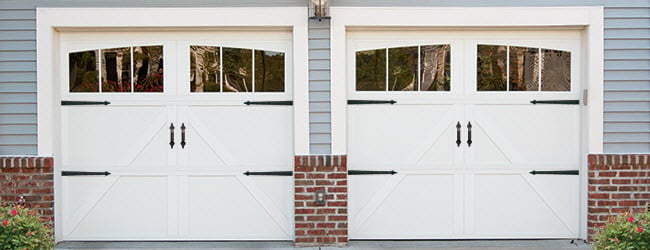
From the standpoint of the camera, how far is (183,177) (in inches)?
240

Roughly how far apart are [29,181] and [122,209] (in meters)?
0.84

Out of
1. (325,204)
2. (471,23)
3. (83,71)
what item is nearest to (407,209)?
(325,204)

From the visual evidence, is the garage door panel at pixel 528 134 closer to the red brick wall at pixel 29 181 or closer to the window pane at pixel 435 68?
the window pane at pixel 435 68

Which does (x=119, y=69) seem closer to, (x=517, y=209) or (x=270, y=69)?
(x=270, y=69)

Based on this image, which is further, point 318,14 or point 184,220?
point 184,220

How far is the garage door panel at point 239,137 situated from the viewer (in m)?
6.06

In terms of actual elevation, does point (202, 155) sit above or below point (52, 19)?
below

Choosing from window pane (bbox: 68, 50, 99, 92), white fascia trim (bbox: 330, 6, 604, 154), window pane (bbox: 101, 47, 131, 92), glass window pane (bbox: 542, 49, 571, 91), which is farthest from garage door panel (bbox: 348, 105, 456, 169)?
window pane (bbox: 68, 50, 99, 92)

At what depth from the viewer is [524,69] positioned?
609 cm

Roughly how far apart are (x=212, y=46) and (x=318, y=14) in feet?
3.45

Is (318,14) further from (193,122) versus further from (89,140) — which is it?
(89,140)

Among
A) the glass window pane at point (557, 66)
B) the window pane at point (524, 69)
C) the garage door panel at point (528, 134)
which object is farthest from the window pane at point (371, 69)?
the glass window pane at point (557, 66)

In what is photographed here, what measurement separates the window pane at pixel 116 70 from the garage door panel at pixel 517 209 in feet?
11.1

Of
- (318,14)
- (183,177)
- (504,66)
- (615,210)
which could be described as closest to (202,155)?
(183,177)
